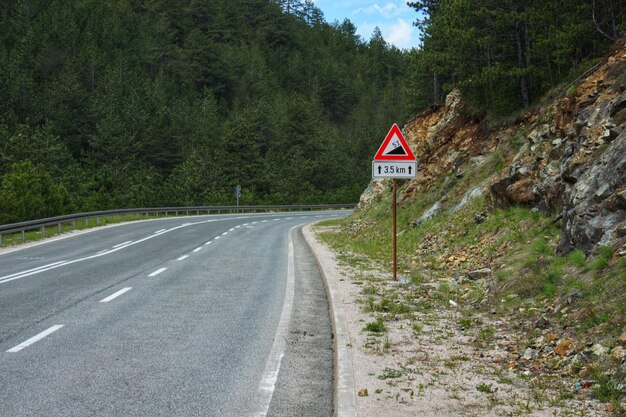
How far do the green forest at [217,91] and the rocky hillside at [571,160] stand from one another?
7.04ft

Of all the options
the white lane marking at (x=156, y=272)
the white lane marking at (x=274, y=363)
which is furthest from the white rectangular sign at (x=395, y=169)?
the white lane marking at (x=156, y=272)

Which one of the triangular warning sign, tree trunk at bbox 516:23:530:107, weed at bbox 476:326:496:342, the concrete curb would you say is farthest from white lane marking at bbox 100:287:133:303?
tree trunk at bbox 516:23:530:107

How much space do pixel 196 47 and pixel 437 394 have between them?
9903cm

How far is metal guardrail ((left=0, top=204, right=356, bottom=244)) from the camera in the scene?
75.7ft

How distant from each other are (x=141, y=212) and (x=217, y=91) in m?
62.3

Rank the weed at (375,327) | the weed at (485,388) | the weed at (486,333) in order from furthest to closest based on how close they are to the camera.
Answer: the weed at (375,327) → the weed at (486,333) → the weed at (485,388)

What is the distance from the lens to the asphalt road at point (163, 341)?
16.0 ft

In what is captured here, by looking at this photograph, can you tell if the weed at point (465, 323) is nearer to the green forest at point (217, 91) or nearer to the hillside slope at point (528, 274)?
the hillside slope at point (528, 274)

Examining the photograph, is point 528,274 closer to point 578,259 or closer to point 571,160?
point 578,259

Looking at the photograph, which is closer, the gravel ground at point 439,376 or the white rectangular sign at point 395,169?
the gravel ground at point 439,376

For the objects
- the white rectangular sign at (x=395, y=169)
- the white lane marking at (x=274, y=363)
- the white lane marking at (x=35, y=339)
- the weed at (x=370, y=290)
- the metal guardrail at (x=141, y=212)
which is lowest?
the white lane marking at (x=274, y=363)

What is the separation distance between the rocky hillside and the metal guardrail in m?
16.5

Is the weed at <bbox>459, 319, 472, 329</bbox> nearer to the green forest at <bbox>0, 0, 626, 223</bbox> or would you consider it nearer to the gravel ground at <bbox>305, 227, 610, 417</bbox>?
the gravel ground at <bbox>305, 227, 610, 417</bbox>

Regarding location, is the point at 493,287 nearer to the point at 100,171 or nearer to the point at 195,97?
the point at 100,171
